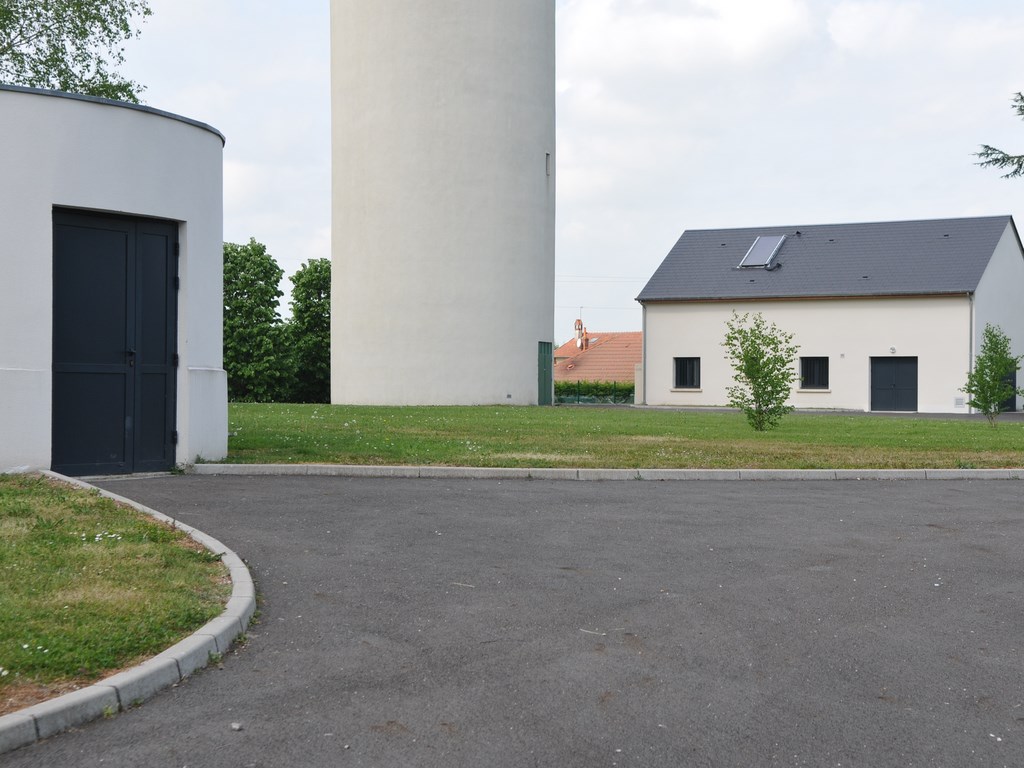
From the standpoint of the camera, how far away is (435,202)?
117 ft

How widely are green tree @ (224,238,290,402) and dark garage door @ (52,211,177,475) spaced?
39.4m

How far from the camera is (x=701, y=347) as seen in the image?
45219 millimetres

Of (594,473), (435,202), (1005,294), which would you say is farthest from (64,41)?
(1005,294)

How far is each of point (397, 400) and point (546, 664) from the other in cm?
3071

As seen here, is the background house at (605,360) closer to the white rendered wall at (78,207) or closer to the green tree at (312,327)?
the green tree at (312,327)

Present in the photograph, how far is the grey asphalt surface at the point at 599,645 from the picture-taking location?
14.0 feet

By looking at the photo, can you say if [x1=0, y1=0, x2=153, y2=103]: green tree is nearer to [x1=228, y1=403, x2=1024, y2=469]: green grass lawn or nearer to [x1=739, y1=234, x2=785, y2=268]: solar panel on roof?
[x1=228, y1=403, x2=1024, y2=469]: green grass lawn

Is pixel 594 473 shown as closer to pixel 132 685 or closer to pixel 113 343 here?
pixel 113 343

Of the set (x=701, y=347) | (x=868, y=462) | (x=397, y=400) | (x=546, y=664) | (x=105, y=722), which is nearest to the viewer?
(x=105, y=722)

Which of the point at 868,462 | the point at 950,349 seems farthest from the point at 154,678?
the point at 950,349

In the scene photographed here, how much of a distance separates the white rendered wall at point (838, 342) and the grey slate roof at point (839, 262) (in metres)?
0.54

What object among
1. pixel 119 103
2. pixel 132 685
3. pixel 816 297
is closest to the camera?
pixel 132 685

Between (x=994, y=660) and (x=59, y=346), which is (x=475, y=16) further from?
(x=994, y=660)

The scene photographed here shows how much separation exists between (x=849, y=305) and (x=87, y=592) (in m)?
39.9
